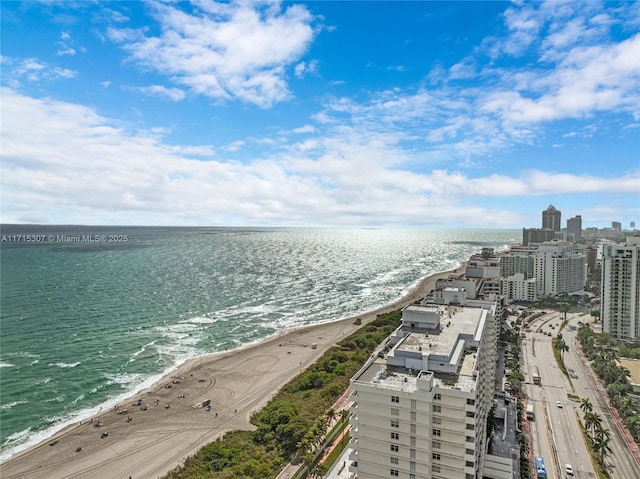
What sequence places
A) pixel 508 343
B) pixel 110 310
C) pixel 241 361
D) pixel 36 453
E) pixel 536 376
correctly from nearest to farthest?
1. pixel 36 453
2. pixel 536 376
3. pixel 241 361
4. pixel 508 343
5. pixel 110 310

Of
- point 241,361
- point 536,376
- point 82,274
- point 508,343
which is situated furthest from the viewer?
point 82,274

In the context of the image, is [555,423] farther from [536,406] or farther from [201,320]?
[201,320]

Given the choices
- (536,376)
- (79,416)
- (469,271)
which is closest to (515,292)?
(469,271)

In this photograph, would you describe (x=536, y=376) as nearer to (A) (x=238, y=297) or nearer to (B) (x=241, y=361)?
(B) (x=241, y=361)

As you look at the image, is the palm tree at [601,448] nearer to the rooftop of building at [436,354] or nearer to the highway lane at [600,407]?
the highway lane at [600,407]

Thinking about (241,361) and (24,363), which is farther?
(241,361)

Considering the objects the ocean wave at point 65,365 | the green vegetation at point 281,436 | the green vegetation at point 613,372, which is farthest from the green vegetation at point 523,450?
the ocean wave at point 65,365
